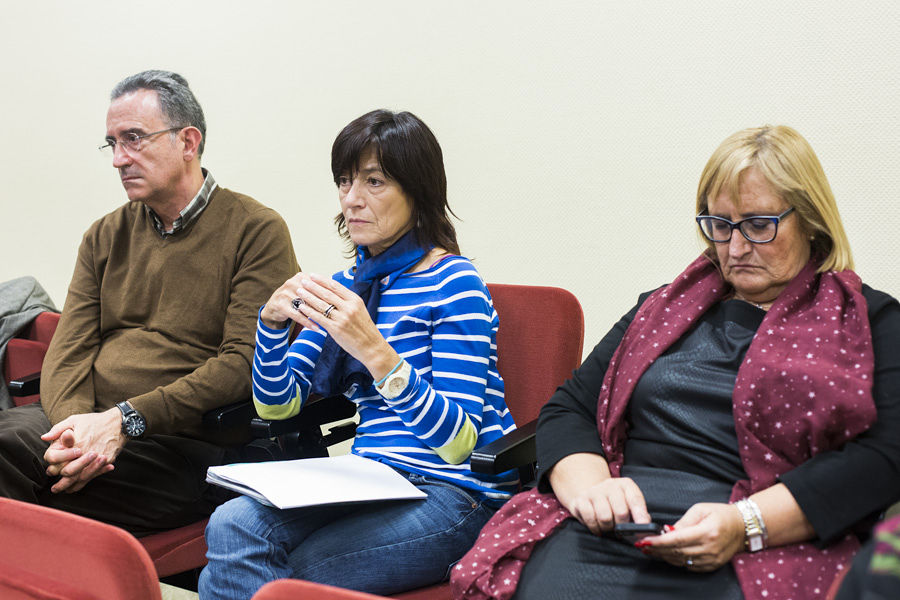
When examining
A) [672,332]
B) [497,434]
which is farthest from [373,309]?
[672,332]

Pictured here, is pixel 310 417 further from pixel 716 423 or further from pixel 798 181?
pixel 798 181

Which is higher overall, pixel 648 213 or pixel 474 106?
pixel 474 106

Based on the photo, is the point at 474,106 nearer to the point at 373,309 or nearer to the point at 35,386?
the point at 373,309

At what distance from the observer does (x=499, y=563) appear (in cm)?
140

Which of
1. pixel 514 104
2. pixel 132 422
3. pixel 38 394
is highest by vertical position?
pixel 514 104

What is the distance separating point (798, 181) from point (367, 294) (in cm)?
90

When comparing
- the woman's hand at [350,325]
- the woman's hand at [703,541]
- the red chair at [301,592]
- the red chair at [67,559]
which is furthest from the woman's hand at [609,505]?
the red chair at [67,559]

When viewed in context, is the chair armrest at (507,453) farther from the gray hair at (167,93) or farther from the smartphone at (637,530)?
the gray hair at (167,93)

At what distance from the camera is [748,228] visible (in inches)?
57.9

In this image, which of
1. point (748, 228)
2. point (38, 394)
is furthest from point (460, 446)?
point (38, 394)

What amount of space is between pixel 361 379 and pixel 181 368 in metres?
0.63

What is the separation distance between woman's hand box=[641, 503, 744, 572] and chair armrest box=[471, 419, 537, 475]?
0.36 meters

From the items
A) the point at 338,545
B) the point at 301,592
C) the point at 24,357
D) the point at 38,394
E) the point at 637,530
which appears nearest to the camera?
the point at 301,592

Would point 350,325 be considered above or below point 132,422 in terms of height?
above
